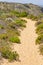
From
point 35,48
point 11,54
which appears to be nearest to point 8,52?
point 11,54

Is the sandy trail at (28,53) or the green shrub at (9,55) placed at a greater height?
the green shrub at (9,55)

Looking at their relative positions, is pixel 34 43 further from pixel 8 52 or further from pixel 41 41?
pixel 8 52

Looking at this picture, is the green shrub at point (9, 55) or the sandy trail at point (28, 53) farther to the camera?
the green shrub at point (9, 55)

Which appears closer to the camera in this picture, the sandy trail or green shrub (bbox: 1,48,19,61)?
the sandy trail

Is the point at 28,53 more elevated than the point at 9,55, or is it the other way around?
the point at 9,55

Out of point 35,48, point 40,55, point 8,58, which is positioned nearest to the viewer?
point 8,58

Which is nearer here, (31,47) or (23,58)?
(23,58)

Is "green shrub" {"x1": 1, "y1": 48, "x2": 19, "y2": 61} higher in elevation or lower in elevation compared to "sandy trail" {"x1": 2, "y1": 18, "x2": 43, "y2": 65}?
higher

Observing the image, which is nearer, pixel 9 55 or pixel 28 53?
pixel 9 55

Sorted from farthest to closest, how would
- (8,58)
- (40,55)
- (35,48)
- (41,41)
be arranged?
(41,41)
(35,48)
(40,55)
(8,58)

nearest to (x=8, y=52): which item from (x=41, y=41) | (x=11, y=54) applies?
(x=11, y=54)

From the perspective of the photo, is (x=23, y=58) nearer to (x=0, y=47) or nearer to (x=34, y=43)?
(x=0, y=47)
